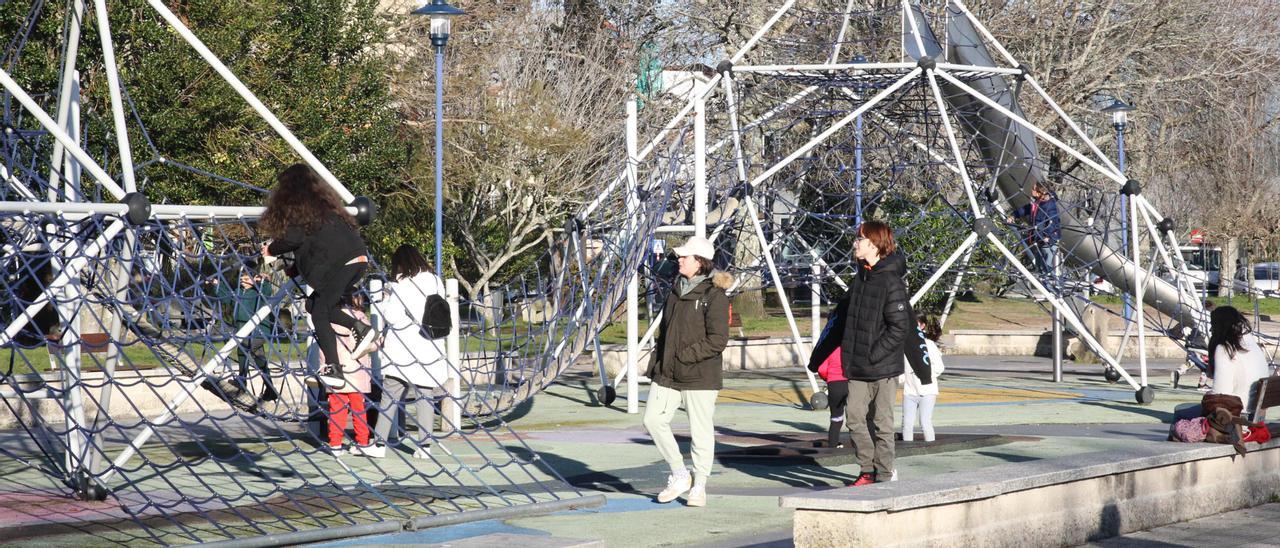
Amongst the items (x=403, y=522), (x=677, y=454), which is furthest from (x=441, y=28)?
(x=403, y=522)

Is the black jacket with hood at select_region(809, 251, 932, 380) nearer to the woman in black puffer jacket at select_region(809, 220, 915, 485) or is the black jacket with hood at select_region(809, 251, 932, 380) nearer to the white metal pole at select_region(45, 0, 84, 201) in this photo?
the woman in black puffer jacket at select_region(809, 220, 915, 485)

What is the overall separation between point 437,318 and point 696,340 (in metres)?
2.84

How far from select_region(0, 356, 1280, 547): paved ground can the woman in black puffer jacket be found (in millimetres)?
652

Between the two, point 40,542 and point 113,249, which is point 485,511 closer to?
point 40,542

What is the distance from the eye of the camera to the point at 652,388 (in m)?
9.24

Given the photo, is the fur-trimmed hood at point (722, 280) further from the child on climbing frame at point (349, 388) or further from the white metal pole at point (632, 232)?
the white metal pole at point (632, 232)

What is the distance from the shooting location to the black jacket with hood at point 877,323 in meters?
9.27

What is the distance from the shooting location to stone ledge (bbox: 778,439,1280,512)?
22.9 ft

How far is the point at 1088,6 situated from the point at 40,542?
2637 cm

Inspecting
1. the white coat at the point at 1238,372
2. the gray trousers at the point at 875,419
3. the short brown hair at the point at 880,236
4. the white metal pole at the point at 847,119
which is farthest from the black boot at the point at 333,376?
the white metal pole at the point at 847,119

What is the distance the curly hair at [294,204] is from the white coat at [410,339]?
64.1 inches

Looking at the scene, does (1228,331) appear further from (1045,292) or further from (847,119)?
(847,119)

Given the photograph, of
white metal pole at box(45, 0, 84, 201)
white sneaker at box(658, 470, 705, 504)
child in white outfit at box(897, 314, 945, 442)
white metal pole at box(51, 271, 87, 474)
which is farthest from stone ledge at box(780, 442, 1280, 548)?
white metal pole at box(45, 0, 84, 201)

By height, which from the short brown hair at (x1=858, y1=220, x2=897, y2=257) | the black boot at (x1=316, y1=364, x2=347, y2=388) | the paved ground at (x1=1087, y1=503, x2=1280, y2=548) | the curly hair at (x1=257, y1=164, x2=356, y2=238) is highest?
the curly hair at (x1=257, y1=164, x2=356, y2=238)
